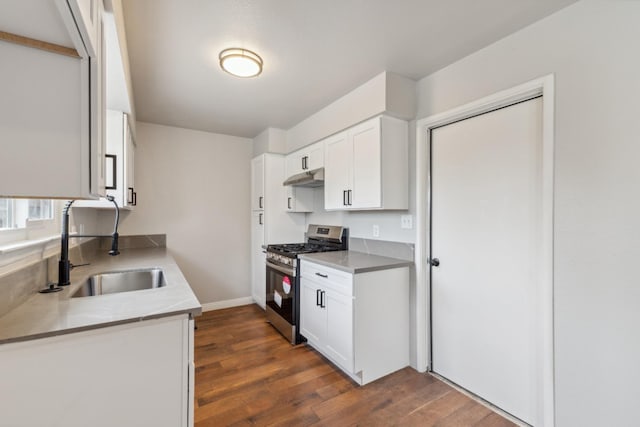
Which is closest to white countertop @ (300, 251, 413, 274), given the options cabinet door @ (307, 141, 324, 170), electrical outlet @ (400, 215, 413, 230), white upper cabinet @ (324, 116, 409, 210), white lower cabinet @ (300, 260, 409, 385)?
white lower cabinet @ (300, 260, 409, 385)

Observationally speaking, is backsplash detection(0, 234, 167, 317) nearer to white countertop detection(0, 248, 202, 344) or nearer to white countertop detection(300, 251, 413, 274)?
white countertop detection(0, 248, 202, 344)

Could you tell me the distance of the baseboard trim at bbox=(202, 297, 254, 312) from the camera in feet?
12.5

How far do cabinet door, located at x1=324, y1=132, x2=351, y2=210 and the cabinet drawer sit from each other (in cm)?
64

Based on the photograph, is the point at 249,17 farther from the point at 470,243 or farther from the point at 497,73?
the point at 470,243

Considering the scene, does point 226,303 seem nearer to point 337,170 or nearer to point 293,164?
point 293,164

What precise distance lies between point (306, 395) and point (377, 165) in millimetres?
1836

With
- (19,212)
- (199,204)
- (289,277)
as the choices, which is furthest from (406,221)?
(199,204)

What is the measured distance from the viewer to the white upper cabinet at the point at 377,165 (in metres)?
2.34

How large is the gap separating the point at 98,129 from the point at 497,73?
7.39 feet

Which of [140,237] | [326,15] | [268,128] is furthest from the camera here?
[268,128]

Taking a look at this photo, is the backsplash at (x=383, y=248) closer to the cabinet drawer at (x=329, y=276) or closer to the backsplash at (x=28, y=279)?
the cabinet drawer at (x=329, y=276)

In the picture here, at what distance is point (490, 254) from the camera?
1989mm

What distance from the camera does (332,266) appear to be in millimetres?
2350

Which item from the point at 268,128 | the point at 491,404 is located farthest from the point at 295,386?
the point at 268,128
